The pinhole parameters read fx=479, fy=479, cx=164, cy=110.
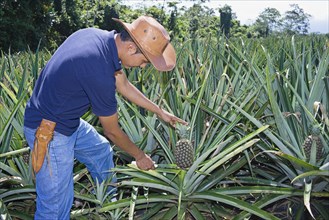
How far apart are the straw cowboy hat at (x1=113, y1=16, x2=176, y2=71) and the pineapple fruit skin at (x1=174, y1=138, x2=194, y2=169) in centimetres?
39

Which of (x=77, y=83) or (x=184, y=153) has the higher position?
(x=77, y=83)

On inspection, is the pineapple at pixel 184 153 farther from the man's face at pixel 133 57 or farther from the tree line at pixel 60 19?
the tree line at pixel 60 19

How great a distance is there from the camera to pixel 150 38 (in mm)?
2018

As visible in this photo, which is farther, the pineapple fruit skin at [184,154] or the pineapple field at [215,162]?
the pineapple fruit skin at [184,154]

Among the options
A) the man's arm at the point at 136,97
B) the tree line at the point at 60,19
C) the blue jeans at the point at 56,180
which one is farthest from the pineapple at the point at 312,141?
the tree line at the point at 60,19

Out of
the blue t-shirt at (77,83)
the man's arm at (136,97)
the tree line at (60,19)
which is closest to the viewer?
the blue t-shirt at (77,83)

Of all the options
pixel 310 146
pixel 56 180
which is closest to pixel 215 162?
pixel 310 146

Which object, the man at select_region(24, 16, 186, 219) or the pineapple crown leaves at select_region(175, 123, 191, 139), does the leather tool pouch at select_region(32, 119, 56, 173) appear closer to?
the man at select_region(24, 16, 186, 219)

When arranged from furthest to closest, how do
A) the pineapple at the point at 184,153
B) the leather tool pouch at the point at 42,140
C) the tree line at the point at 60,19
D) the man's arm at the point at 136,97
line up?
1. the tree line at the point at 60,19
2. the man's arm at the point at 136,97
3. the pineapple at the point at 184,153
4. the leather tool pouch at the point at 42,140

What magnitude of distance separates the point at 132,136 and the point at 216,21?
44.6 meters

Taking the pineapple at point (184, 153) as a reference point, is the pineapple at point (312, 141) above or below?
above

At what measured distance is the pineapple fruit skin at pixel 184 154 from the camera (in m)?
2.27

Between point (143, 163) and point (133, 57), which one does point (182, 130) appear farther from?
point (133, 57)

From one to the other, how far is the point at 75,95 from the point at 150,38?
0.41m
